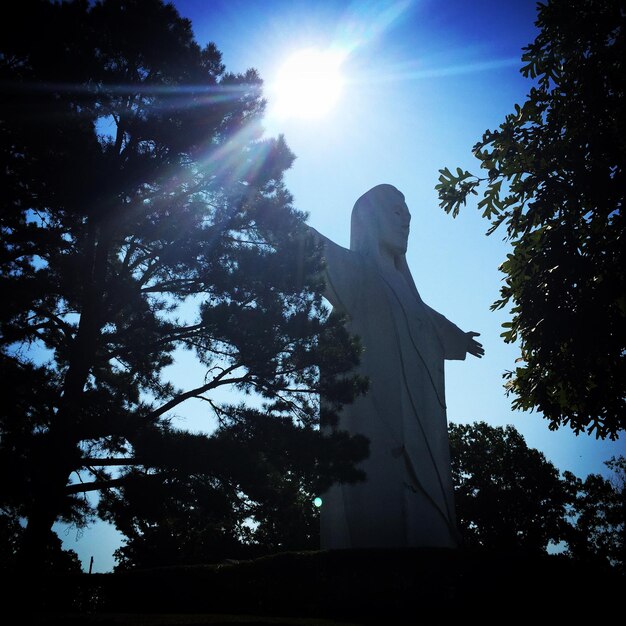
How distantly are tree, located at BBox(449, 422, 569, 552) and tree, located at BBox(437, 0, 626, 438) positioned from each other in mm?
20497

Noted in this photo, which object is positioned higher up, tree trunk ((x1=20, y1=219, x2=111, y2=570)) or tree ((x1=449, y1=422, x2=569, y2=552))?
tree ((x1=449, y1=422, x2=569, y2=552))

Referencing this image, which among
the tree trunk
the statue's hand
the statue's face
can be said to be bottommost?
the tree trunk

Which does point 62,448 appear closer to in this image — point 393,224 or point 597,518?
point 393,224

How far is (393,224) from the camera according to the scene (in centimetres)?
1248

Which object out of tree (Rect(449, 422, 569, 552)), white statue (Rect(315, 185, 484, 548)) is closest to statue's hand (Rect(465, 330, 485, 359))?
white statue (Rect(315, 185, 484, 548))

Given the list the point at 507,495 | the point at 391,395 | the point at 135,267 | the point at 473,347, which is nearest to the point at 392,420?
the point at 391,395

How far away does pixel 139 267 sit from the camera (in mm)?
8336

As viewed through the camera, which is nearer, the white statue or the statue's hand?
the white statue

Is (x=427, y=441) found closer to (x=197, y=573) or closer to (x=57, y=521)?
(x=197, y=573)

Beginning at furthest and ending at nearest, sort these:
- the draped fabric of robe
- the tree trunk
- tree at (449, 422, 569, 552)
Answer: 1. tree at (449, 422, 569, 552)
2. the draped fabric of robe
3. the tree trunk

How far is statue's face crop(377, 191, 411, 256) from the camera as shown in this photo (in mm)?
12383

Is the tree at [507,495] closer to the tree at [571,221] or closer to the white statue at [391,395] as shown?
the white statue at [391,395]

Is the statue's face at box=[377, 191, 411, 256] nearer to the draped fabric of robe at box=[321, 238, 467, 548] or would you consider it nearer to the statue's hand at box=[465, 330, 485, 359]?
the draped fabric of robe at box=[321, 238, 467, 548]

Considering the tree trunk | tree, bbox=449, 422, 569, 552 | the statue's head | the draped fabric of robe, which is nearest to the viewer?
the tree trunk
